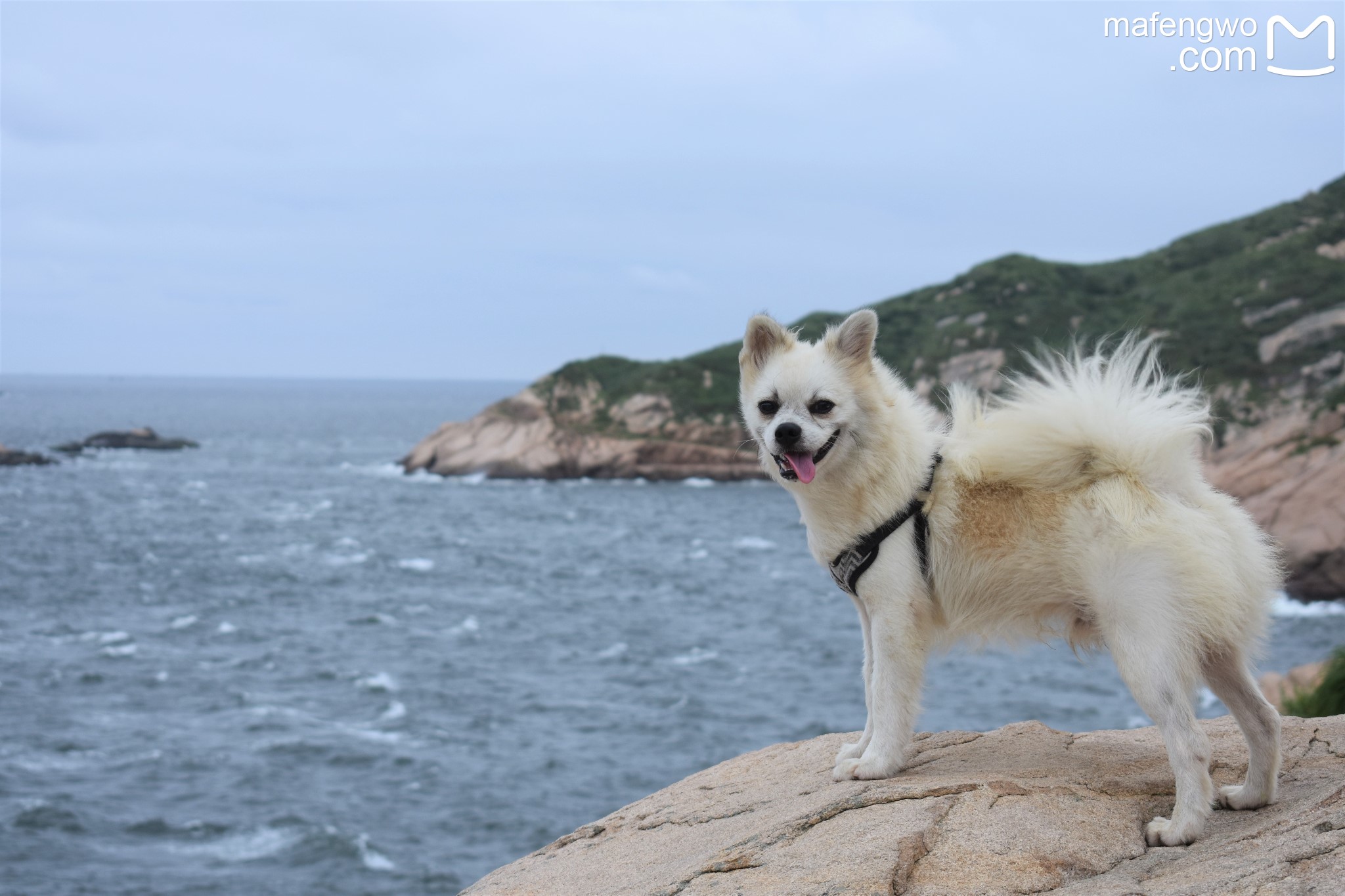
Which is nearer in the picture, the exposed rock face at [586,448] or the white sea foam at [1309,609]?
the white sea foam at [1309,609]

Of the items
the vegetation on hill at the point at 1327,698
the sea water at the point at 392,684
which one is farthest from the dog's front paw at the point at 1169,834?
the vegetation on hill at the point at 1327,698

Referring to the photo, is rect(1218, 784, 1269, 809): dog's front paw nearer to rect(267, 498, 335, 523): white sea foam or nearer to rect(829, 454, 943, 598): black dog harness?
rect(829, 454, 943, 598): black dog harness

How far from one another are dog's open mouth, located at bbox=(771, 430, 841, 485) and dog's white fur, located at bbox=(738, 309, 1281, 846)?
0.06 meters

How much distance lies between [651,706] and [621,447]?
51.6 meters

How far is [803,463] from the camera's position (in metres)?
5.46

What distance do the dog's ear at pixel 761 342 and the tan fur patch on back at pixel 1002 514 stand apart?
1.22m

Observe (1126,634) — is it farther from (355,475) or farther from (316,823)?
(355,475)

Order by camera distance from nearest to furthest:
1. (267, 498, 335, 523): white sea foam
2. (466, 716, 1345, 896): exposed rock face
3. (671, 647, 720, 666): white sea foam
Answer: (466, 716, 1345, 896): exposed rock face, (671, 647, 720, 666): white sea foam, (267, 498, 335, 523): white sea foam

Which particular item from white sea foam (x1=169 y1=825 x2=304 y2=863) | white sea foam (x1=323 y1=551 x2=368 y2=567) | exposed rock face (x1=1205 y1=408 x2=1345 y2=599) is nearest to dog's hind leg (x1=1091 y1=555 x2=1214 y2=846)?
white sea foam (x1=169 y1=825 x2=304 y2=863)

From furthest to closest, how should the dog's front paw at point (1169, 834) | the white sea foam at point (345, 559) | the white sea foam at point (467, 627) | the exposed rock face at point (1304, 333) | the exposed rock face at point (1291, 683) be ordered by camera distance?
1. the exposed rock face at point (1304, 333)
2. the white sea foam at point (345, 559)
3. the white sea foam at point (467, 627)
4. the exposed rock face at point (1291, 683)
5. the dog's front paw at point (1169, 834)

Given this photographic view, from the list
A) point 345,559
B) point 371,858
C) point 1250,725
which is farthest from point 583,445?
point 1250,725

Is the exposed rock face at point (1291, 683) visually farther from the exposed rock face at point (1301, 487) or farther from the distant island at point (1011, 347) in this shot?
the distant island at point (1011, 347)

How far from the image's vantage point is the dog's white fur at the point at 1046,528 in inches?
190

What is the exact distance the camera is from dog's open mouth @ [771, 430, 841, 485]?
543cm
